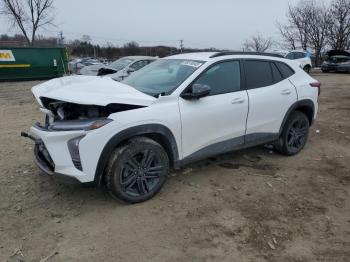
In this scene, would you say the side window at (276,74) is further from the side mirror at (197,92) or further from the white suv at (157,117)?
the side mirror at (197,92)

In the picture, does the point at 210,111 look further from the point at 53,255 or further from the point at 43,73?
the point at 43,73

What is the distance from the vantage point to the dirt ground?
125 inches

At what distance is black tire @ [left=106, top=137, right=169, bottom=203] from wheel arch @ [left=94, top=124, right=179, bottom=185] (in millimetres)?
80

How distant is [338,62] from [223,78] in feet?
72.0

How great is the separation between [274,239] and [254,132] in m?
1.89

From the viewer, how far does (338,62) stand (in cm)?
2373

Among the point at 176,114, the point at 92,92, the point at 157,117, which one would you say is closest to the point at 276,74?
the point at 176,114

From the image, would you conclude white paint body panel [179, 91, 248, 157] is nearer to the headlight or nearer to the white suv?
the white suv

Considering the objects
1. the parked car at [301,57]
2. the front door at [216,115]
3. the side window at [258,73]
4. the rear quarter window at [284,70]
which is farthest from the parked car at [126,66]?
the parked car at [301,57]

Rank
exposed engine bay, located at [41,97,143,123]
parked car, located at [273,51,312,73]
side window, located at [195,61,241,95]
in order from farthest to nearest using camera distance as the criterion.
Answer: parked car, located at [273,51,312,73] → side window, located at [195,61,241,95] → exposed engine bay, located at [41,97,143,123]

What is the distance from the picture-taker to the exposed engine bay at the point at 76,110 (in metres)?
3.87

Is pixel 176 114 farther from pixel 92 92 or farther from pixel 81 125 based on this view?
pixel 81 125

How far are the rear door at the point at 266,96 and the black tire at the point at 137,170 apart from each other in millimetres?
1480

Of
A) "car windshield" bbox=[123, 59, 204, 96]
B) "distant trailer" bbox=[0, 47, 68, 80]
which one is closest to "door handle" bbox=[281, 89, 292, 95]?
"car windshield" bbox=[123, 59, 204, 96]
